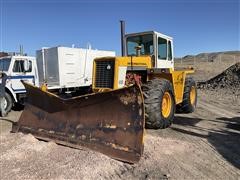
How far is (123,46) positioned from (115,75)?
6.10 feet

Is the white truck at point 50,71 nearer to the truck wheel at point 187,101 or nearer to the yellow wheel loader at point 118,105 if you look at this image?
the yellow wheel loader at point 118,105

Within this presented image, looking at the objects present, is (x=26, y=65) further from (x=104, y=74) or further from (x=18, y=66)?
(x=104, y=74)

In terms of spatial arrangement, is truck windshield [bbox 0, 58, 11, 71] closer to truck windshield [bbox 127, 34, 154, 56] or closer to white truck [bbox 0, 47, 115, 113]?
white truck [bbox 0, 47, 115, 113]

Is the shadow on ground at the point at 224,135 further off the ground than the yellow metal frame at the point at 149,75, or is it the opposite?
the yellow metal frame at the point at 149,75

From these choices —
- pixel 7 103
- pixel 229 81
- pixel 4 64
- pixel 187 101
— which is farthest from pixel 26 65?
pixel 229 81

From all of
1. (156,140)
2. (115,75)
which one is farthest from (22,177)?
(115,75)

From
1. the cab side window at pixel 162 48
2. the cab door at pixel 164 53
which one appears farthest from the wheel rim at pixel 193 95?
the cab side window at pixel 162 48

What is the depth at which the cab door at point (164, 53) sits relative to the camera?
333 inches

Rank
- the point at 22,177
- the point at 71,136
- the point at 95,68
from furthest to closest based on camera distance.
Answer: the point at 95,68
the point at 71,136
the point at 22,177

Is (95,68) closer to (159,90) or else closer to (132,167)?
(159,90)

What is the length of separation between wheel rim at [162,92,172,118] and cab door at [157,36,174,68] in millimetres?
1151

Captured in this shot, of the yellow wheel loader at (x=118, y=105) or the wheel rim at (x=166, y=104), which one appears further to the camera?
the wheel rim at (x=166, y=104)

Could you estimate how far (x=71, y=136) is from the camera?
236 inches

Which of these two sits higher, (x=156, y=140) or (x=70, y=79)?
(x=70, y=79)
